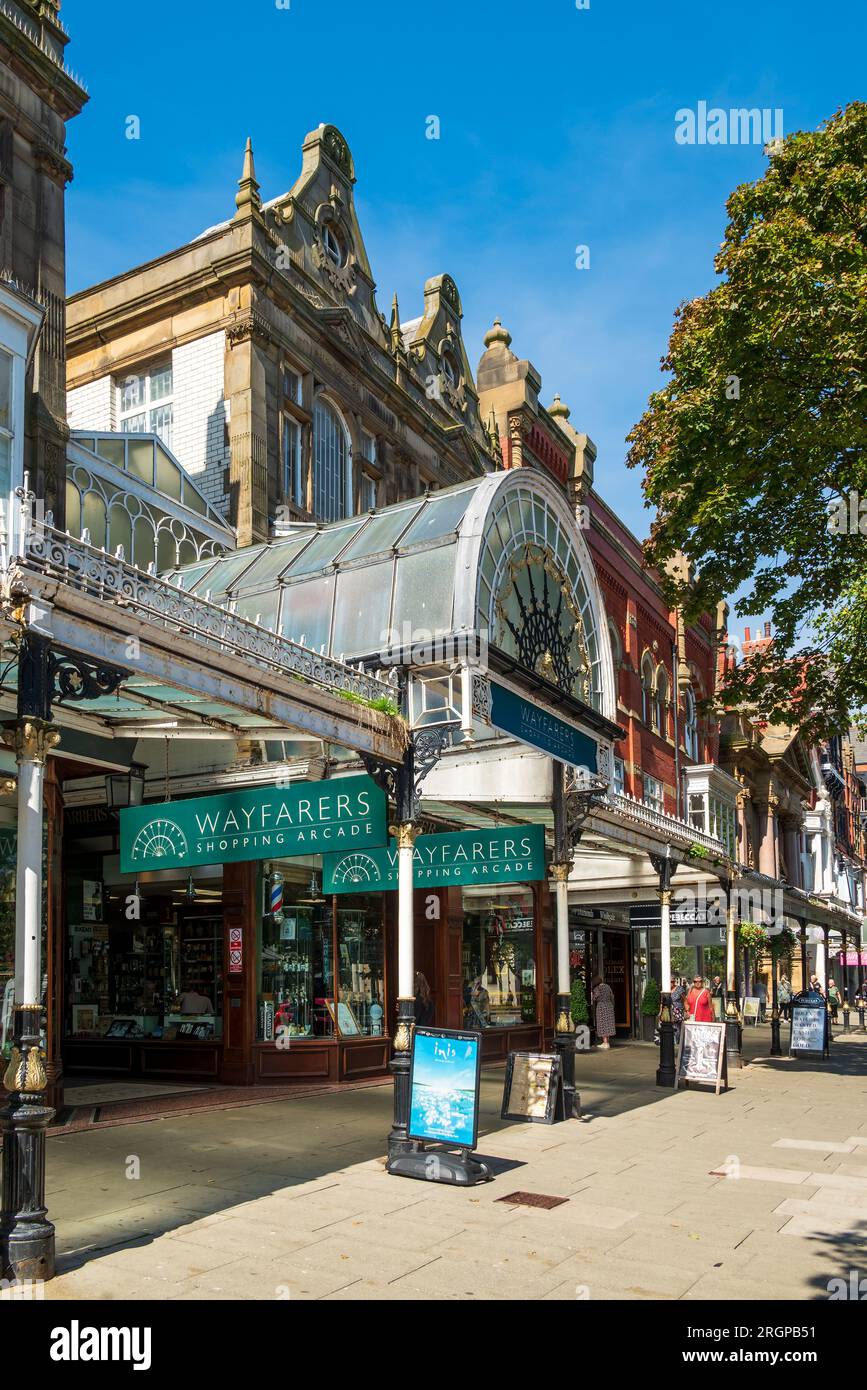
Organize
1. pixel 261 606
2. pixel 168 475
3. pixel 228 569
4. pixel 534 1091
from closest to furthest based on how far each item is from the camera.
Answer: pixel 261 606, pixel 534 1091, pixel 228 569, pixel 168 475

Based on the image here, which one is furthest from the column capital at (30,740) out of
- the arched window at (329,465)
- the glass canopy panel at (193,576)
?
the arched window at (329,465)

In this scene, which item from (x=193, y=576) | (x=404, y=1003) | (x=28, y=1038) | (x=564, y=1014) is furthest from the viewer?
(x=193, y=576)

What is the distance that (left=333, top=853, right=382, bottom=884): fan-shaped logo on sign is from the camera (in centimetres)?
1508

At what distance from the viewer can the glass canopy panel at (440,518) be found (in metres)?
13.2

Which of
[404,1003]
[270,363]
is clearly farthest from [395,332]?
[404,1003]

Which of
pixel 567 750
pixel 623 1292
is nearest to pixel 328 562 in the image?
pixel 567 750

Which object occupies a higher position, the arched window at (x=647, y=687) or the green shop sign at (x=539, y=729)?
the arched window at (x=647, y=687)

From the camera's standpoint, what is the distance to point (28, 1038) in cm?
766

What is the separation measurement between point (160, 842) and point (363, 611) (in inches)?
135

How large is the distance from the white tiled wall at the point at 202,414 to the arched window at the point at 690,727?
27.9 metres

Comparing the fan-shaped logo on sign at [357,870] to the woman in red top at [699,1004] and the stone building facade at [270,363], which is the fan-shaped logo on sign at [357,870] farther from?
the woman in red top at [699,1004]

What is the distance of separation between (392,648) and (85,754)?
5678 mm

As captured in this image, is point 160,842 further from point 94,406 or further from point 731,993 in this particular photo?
point 731,993

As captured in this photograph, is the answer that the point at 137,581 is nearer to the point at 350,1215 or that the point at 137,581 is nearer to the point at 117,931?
the point at 350,1215
